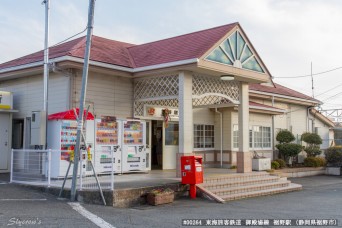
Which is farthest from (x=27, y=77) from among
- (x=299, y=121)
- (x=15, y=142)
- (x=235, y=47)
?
(x=299, y=121)

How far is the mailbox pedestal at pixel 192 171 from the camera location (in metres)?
11.1

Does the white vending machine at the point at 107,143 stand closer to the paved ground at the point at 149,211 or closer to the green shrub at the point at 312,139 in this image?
the paved ground at the point at 149,211

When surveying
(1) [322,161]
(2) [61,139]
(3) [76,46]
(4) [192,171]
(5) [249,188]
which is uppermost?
(3) [76,46]

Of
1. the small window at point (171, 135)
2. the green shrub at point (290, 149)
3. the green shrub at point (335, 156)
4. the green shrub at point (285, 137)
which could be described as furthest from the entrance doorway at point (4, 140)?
the green shrub at point (335, 156)

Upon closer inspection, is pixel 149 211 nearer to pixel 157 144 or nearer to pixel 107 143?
pixel 107 143

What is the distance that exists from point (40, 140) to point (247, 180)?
21.8 feet

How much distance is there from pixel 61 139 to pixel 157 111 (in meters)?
4.57

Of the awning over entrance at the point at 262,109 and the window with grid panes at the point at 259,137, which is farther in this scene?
the window with grid panes at the point at 259,137

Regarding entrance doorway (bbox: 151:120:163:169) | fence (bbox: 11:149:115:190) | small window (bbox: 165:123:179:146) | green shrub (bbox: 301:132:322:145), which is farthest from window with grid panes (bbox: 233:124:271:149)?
fence (bbox: 11:149:115:190)

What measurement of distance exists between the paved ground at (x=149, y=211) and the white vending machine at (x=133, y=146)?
11.2 ft

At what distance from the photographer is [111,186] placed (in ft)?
31.7

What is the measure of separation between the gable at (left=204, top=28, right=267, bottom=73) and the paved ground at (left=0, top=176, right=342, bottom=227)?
14.6 ft

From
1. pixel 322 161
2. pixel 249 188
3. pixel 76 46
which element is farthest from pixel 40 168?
pixel 322 161

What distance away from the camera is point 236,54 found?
13.3 metres
